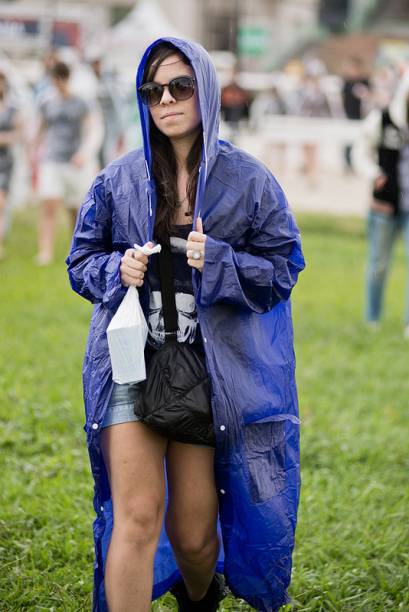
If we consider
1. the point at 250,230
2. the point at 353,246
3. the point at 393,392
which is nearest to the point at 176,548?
the point at 250,230

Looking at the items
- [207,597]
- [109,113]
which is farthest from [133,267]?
[109,113]

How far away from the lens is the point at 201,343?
3654mm

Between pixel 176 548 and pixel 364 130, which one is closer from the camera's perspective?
pixel 176 548

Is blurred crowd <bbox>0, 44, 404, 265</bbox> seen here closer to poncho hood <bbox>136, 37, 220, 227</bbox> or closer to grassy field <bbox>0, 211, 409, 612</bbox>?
grassy field <bbox>0, 211, 409, 612</bbox>

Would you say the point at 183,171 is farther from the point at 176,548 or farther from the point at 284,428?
the point at 176,548

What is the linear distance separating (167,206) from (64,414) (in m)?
3.08

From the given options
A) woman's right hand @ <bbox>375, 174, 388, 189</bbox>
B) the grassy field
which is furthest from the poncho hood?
woman's right hand @ <bbox>375, 174, 388, 189</bbox>

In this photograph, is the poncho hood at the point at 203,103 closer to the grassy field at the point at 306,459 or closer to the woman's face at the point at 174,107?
the woman's face at the point at 174,107

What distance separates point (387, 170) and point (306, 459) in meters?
3.86

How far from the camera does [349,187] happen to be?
73.5ft

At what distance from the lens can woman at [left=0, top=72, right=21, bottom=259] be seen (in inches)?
479

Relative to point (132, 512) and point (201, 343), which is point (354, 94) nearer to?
point (201, 343)

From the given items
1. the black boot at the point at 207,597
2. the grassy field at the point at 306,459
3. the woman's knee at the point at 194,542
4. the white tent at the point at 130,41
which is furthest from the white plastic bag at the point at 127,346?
the white tent at the point at 130,41

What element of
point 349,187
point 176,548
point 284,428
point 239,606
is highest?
point 284,428
